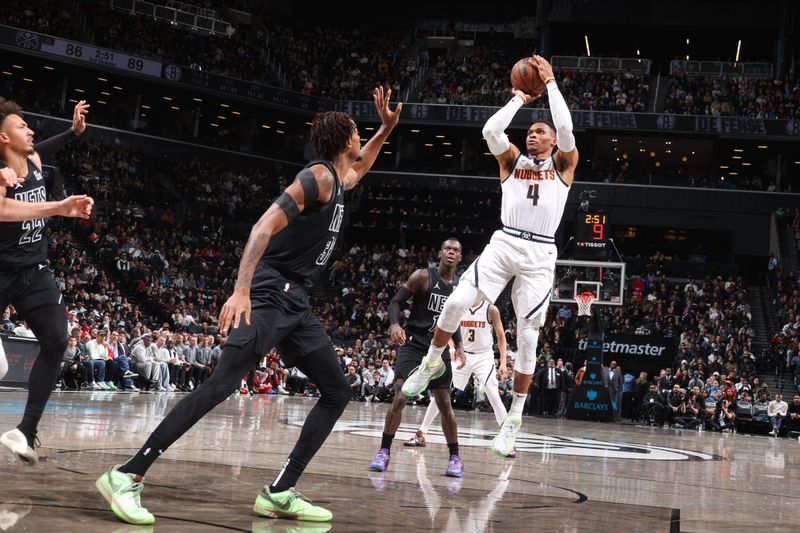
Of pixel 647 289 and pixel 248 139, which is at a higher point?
pixel 248 139

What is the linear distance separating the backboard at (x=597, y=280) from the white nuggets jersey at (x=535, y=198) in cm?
1556

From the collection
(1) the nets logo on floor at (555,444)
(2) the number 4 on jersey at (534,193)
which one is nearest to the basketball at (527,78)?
(2) the number 4 on jersey at (534,193)

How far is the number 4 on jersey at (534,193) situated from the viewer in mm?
7062

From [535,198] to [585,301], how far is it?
15951mm

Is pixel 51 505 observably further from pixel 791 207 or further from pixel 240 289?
pixel 791 207

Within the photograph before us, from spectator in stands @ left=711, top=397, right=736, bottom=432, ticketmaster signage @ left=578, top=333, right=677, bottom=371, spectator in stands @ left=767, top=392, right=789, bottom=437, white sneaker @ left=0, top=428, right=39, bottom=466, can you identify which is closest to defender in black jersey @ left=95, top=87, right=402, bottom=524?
white sneaker @ left=0, top=428, right=39, bottom=466

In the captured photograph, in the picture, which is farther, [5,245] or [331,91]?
[331,91]

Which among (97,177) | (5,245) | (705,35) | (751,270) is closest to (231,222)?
(97,177)

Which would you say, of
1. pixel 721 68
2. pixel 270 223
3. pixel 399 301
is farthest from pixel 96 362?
pixel 721 68

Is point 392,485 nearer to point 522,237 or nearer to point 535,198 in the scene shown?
point 522,237

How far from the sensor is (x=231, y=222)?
1404 inches

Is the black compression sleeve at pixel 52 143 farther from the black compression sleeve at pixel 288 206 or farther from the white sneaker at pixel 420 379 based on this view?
the white sneaker at pixel 420 379

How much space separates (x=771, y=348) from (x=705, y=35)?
22.3m

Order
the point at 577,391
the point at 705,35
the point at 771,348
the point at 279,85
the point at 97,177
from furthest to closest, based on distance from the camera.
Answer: the point at 705,35
the point at 279,85
the point at 97,177
the point at 771,348
the point at 577,391
